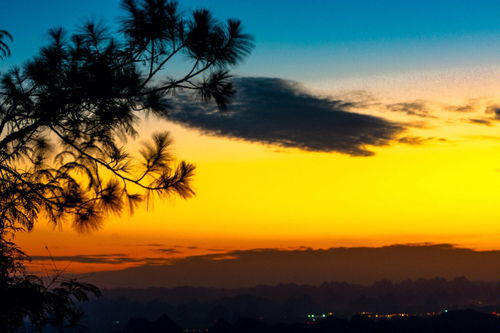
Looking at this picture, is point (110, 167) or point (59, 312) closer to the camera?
point (59, 312)

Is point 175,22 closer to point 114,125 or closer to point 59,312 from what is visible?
point 114,125

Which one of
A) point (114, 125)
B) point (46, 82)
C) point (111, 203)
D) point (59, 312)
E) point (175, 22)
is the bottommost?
point (59, 312)

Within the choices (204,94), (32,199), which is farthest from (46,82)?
(204,94)

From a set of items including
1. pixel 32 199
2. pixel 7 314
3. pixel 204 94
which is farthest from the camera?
pixel 204 94

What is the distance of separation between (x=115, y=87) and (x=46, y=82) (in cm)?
132

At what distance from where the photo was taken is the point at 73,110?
10195mm

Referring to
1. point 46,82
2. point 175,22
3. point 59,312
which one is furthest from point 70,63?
point 59,312

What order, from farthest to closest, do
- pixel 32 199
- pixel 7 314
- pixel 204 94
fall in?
pixel 204 94, pixel 32 199, pixel 7 314

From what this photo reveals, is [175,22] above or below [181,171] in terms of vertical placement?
above

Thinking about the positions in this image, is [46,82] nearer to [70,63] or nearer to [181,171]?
[70,63]

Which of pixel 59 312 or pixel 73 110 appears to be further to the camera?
pixel 73 110

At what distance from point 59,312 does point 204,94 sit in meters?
4.42

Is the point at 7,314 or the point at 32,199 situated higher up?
the point at 32,199

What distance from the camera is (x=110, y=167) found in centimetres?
1058
